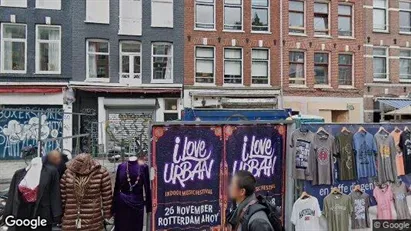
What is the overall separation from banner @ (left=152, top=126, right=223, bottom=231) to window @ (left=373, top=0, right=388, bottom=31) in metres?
25.4

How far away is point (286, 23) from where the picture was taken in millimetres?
26656

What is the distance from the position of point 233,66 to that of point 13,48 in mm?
11978

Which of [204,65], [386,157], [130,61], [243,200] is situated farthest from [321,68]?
[243,200]

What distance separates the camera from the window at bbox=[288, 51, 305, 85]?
26906mm

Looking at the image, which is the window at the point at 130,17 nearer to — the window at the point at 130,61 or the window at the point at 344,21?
the window at the point at 130,61

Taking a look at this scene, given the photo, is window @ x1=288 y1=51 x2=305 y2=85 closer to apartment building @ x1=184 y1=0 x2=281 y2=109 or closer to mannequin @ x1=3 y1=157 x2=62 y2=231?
apartment building @ x1=184 y1=0 x2=281 y2=109

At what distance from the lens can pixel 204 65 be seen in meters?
25.5

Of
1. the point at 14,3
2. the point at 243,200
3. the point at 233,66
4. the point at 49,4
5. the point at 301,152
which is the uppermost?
the point at 49,4

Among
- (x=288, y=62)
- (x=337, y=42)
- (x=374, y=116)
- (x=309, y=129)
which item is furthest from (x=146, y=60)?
(x=309, y=129)

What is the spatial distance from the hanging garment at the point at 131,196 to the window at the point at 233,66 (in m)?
19.8

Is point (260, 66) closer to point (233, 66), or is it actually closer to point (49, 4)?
point (233, 66)

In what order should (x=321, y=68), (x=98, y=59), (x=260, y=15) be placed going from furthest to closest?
(x=321, y=68)
(x=260, y=15)
(x=98, y=59)

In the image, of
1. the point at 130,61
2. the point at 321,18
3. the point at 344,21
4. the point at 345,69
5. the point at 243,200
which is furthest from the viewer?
the point at 344,21

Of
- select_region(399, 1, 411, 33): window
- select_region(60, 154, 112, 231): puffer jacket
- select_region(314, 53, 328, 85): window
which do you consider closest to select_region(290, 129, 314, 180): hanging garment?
select_region(60, 154, 112, 231): puffer jacket
